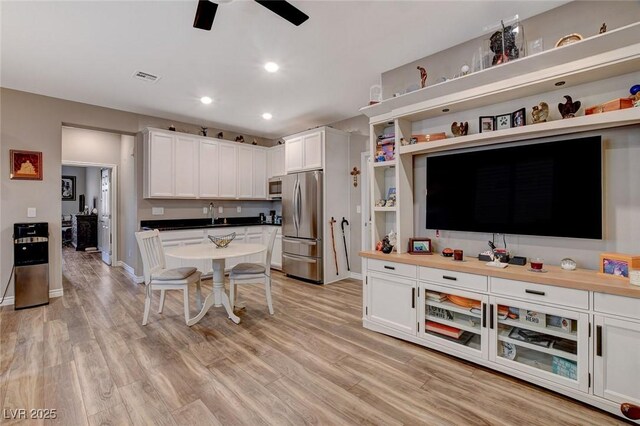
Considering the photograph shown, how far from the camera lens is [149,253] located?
3.17 meters

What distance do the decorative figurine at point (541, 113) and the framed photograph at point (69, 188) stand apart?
38.6 feet

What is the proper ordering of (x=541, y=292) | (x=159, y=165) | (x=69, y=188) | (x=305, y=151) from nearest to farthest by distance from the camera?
1. (x=541, y=292)
2. (x=159, y=165)
3. (x=305, y=151)
4. (x=69, y=188)

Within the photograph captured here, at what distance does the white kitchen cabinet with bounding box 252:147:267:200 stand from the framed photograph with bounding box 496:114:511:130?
448 cm

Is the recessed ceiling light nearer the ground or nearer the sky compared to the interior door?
nearer the sky

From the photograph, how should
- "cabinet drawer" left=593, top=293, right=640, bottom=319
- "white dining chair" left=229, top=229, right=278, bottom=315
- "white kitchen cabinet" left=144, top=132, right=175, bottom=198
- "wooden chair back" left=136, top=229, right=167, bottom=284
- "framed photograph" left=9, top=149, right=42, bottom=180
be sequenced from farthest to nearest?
"white kitchen cabinet" left=144, top=132, right=175, bottom=198
"framed photograph" left=9, top=149, right=42, bottom=180
"white dining chair" left=229, top=229, right=278, bottom=315
"wooden chair back" left=136, top=229, right=167, bottom=284
"cabinet drawer" left=593, top=293, right=640, bottom=319

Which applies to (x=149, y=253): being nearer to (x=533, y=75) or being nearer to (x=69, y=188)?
(x=533, y=75)

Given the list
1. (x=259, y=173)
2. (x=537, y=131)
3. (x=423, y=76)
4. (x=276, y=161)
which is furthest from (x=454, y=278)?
(x=259, y=173)

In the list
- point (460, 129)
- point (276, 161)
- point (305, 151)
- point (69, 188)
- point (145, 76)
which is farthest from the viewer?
point (69, 188)

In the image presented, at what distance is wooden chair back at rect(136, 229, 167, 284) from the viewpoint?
3.04m

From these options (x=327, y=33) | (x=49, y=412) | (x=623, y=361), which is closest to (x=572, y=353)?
(x=623, y=361)

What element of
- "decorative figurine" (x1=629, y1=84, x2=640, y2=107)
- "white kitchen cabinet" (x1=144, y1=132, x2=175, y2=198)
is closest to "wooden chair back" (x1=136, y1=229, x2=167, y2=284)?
"white kitchen cabinet" (x1=144, y1=132, x2=175, y2=198)

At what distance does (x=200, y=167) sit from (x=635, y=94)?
527cm

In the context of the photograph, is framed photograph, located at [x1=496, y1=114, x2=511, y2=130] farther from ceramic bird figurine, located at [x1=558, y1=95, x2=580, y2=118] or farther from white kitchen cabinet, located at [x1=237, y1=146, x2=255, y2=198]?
white kitchen cabinet, located at [x1=237, y1=146, x2=255, y2=198]

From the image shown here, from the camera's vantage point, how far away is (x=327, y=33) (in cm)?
253
